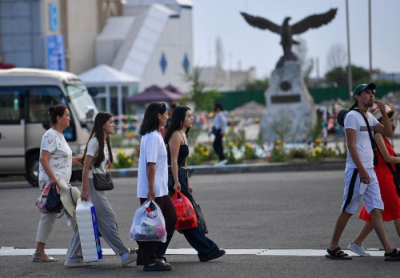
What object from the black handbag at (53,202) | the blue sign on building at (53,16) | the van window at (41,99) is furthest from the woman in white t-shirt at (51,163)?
the blue sign on building at (53,16)

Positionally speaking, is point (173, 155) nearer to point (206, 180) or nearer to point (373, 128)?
point (373, 128)

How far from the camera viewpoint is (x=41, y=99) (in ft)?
70.8

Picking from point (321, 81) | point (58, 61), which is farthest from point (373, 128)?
point (321, 81)

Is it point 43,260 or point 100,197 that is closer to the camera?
point 100,197

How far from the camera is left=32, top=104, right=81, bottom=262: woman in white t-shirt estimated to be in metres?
10.5

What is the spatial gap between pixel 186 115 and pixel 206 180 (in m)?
11.8

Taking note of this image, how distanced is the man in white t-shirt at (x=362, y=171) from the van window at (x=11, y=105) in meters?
12.8

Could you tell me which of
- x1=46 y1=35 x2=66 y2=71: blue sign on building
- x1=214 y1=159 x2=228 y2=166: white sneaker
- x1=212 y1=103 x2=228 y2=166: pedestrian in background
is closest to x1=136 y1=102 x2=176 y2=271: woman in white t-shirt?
x1=212 y1=103 x2=228 y2=166: pedestrian in background

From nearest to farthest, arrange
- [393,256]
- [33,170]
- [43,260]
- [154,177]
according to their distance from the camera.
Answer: [154,177], [393,256], [43,260], [33,170]

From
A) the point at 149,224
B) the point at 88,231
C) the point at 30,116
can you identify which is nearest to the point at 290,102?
the point at 30,116

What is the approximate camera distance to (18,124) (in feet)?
70.0

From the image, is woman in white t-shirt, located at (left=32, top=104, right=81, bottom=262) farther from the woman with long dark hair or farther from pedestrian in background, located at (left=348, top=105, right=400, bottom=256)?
pedestrian in background, located at (left=348, top=105, right=400, bottom=256)

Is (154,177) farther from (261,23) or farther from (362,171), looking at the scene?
(261,23)

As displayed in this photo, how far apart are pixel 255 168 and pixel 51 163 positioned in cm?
1450
